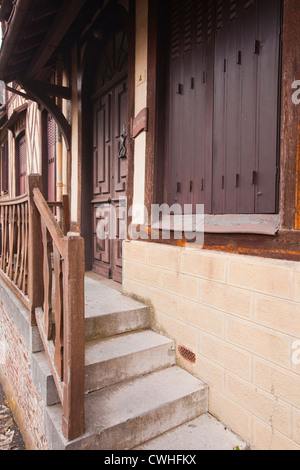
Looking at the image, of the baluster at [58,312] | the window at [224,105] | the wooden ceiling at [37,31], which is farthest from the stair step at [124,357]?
the wooden ceiling at [37,31]

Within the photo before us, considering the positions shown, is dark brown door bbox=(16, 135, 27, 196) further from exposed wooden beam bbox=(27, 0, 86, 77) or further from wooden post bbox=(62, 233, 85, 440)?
wooden post bbox=(62, 233, 85, 440)

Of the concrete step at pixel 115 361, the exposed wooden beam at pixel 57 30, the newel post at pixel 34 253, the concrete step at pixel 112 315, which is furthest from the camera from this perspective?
the exposed wooden beam at pixel 57 30

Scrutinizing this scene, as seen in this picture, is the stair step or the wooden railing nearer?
the wooden railing

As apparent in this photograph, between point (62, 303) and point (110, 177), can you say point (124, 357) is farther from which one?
point (110, 177)

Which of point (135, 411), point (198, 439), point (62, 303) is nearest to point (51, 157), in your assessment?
point (62, 303)

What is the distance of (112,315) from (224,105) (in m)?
1.84

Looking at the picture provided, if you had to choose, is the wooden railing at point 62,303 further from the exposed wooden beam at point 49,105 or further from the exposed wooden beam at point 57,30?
the exposed wooden beam at point 49,105

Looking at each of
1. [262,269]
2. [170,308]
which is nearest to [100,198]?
[170,308]

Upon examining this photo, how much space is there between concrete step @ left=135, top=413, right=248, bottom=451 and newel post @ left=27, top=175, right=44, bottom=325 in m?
1.21

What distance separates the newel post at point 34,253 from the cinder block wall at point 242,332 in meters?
0.99

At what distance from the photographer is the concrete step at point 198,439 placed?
1.77m

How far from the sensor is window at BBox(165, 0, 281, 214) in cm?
184
